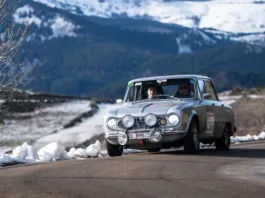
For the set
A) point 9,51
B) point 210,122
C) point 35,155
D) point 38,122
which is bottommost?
point 38,122

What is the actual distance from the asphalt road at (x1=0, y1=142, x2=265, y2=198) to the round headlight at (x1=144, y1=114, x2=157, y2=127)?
693 millimetres

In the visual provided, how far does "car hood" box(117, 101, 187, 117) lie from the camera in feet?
54.4

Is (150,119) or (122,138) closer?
(150,119)

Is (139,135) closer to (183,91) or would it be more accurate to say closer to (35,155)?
(183,91)

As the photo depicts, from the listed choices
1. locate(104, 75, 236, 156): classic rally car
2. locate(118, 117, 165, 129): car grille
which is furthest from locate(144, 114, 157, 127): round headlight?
locate(118, 117, 165, 129): car grille

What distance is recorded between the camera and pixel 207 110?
18.6 m

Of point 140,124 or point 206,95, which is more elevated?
point 206,95

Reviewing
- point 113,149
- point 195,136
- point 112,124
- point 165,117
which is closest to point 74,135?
point 113,149

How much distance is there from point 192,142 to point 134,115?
144cm

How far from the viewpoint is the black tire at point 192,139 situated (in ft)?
55.6

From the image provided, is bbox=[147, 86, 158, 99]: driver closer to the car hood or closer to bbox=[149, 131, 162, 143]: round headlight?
the car hood

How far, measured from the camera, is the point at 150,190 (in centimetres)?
1069

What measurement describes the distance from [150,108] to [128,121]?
1.78 feet

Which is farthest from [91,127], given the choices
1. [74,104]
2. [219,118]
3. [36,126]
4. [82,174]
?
[82,174]
